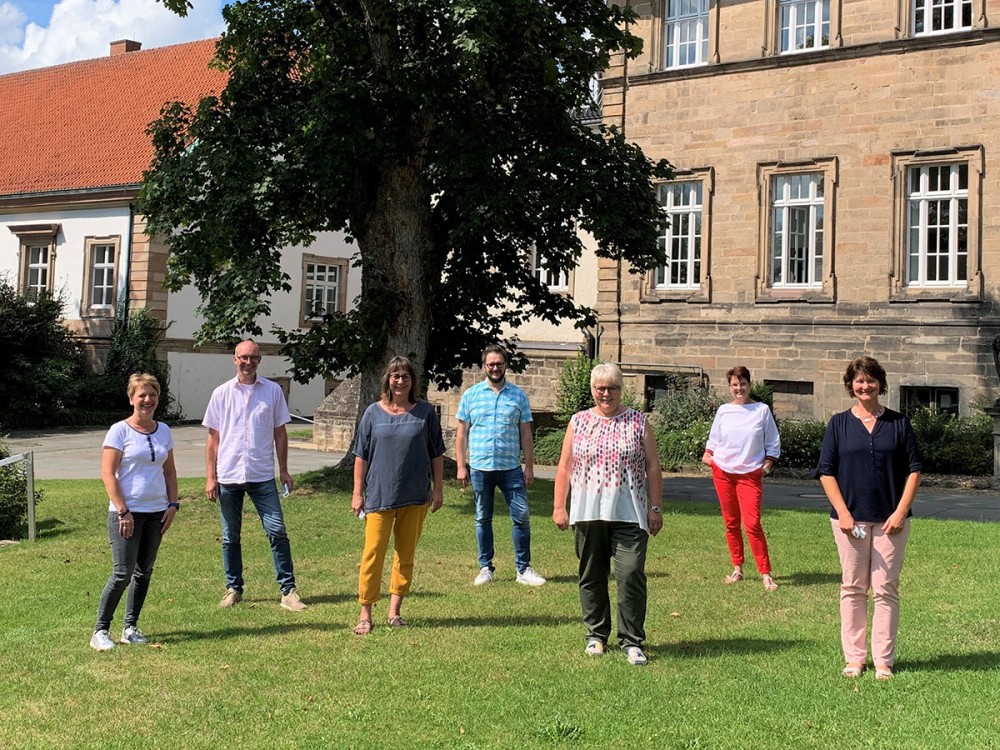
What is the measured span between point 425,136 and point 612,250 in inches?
121

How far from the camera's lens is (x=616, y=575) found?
6957 mm

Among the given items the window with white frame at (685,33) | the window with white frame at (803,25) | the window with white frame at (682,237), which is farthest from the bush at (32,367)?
the window with white frame at (803,25)

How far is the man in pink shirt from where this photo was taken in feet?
27.8

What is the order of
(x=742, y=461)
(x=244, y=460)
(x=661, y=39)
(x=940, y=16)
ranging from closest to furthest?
1. (x=244, y=460)
2. (x=742, y=461)
3. (x=940, y=16)
4. (x=661, y=39)

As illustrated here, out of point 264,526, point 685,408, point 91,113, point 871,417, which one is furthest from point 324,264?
point 871,417

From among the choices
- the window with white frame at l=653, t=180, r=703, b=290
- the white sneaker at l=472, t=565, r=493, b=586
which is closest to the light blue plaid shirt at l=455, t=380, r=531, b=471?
the white sneaker at l=472, t=565, r=493, b=586

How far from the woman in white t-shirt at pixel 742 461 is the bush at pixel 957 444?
10.9m

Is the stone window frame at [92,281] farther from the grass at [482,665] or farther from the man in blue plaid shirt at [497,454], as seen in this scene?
the man in blue plaid shirt at [497,454]

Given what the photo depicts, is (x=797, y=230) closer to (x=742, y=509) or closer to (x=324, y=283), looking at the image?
(x=742, y=509)

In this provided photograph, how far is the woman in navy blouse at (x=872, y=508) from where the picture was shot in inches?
256

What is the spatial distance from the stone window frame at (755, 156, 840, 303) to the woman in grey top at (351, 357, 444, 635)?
16913mm

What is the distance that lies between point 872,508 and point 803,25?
1931cm

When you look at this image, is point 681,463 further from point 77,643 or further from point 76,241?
point 76,241

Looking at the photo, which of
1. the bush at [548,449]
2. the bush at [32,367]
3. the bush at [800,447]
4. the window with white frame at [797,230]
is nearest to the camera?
the bush at [800,447]
